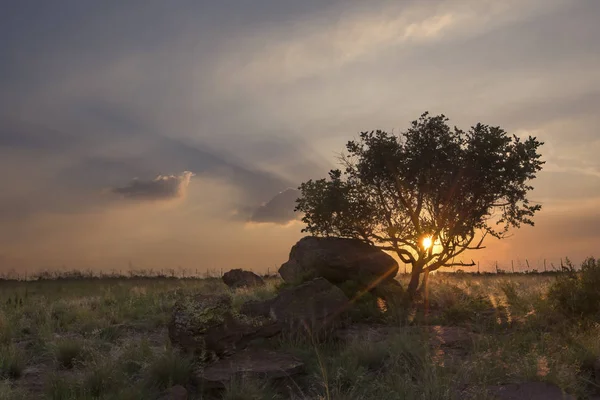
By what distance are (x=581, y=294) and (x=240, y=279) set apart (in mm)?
18171

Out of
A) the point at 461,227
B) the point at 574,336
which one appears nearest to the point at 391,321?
the point at 574,336

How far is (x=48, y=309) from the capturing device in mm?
18203

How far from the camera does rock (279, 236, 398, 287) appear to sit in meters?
20.7

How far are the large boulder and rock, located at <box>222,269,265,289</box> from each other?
14.6 m

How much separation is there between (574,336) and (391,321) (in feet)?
17.0

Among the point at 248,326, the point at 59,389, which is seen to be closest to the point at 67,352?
the point at 59,389

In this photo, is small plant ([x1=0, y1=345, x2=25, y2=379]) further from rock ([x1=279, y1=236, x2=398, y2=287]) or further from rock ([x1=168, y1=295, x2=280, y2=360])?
rock ([x1=279, y1=236, x2=398, y2=287])

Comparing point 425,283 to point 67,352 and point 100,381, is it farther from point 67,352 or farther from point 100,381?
point 100,381

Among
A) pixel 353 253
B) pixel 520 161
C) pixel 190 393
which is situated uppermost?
pixel 520 161

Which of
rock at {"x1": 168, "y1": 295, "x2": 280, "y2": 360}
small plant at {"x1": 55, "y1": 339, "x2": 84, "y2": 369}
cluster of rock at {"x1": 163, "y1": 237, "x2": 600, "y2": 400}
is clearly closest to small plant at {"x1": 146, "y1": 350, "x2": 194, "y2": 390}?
cluster of rock at {"x1": 163, "y1": 237, "x2": 600, "y2": 400}

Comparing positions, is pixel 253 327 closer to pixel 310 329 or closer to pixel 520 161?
pixel 310 329

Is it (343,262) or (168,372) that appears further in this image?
(343,262)

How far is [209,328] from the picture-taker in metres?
10.6

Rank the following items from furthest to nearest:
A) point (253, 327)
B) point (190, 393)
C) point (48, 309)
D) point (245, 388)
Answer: point (48, 309)
point (253, 327)
point (190, 393)
point (245, 388)
